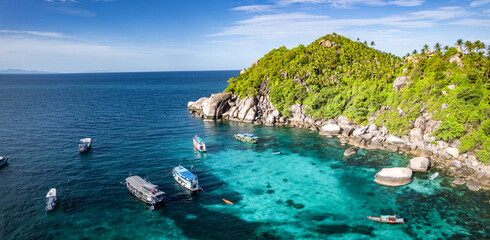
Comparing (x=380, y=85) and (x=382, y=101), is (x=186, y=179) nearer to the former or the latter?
(x=382, y=101)

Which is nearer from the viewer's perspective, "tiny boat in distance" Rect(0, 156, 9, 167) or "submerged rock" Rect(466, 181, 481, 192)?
"submerged rock" Rect(466, 181, 481, 192)

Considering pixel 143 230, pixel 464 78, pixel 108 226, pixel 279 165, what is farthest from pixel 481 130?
pixel 108 226

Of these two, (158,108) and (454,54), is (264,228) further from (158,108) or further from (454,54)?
(158,108)

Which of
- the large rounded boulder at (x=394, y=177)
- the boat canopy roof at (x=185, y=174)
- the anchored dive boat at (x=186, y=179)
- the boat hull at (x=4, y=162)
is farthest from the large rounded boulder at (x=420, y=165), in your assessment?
the boat hull at (x=4, y=162)

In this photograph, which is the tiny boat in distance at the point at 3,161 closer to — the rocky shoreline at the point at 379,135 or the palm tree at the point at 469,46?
the rocky shoreline at the point at 379,135

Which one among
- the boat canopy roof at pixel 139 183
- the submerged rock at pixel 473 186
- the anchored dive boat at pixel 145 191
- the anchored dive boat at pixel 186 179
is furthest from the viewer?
the anchored dive boat at pixel 186 179

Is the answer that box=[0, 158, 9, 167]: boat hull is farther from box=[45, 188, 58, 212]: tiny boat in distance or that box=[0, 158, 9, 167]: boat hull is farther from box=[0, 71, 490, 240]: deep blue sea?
box=[45, 188, 58, 212]: tiny boat in distance

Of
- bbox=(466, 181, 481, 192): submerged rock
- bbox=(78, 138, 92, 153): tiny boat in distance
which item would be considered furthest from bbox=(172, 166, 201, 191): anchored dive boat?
bbox=(466, 181, 481, 192): submerged rock

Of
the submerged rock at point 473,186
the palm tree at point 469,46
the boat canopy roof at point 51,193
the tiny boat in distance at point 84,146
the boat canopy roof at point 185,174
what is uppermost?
the palm tree at point 469,46
